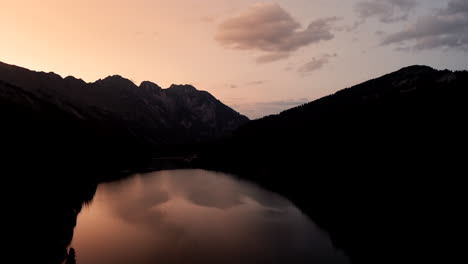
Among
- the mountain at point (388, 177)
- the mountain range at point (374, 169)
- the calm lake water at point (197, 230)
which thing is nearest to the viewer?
the calm lake water at point (197, 230)

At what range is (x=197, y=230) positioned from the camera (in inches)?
2798

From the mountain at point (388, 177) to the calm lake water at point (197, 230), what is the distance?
308 inches

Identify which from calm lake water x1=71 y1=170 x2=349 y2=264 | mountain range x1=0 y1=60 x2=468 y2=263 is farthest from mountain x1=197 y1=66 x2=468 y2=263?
calm lake water x1=71 y1=170 x2=349 y2=264

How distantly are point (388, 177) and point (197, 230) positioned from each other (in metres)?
57.0

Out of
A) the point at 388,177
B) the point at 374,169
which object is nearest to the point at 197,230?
the point at 388,177

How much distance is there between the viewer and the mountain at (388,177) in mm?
61844

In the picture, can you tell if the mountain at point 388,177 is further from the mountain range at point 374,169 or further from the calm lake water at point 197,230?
the calm lake water at point 197,230

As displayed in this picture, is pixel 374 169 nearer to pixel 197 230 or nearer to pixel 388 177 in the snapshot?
pixel 388 177

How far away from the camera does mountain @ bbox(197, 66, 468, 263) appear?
61.8 metres

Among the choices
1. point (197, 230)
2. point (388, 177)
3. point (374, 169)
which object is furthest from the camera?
point (374, 169)

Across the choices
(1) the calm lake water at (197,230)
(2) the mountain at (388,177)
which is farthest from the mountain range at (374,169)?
(1) the calm lake water at (197,230)

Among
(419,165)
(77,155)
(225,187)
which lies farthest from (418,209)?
(77,155)

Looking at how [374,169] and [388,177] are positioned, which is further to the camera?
[374,169]

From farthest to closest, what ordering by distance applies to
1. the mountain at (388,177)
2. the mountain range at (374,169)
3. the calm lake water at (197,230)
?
1. the mountain range at (374,169)
2. the mountain at (388,177)
3. the calm lake water at (197,230)
